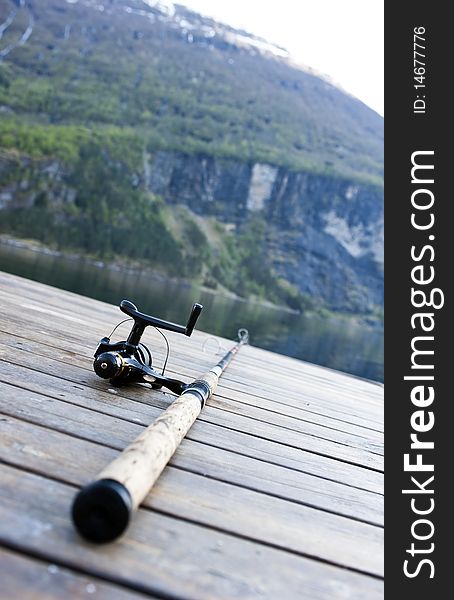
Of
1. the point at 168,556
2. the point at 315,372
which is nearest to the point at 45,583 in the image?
the point at 168,556

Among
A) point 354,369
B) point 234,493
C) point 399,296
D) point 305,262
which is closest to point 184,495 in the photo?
point 234,493

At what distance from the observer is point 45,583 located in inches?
43.7

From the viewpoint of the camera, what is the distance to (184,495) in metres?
1.64

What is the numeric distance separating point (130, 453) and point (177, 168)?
140 meters

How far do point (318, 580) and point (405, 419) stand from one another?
97 centimetres

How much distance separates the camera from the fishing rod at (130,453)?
48.8 inches

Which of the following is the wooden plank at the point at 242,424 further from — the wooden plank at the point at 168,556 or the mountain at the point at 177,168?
the mountain at the point at 177,168

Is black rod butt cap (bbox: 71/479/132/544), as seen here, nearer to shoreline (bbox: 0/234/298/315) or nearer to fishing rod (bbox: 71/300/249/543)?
fishing rod (bbox: 71/300/249/543)

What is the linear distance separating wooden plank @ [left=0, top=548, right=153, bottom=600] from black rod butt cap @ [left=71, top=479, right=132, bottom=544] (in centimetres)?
10

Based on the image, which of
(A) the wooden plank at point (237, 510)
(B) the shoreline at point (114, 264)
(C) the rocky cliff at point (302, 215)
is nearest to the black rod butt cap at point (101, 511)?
(A) the wooden plank at point (237, 510)

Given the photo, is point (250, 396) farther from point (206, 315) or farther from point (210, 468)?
point (206, 315)

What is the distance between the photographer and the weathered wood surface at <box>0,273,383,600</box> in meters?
1.21

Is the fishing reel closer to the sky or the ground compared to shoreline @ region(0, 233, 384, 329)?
closer to the ground

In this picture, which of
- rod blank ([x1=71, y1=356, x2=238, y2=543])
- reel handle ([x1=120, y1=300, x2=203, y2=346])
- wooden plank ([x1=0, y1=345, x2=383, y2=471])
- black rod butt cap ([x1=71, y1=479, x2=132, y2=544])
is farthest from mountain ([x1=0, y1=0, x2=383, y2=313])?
black rod butt cap ([x1=71, y1=479, x2=132, y2=544])
